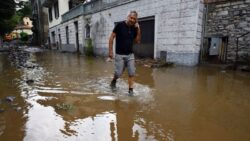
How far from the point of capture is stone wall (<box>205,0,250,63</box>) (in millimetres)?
7531

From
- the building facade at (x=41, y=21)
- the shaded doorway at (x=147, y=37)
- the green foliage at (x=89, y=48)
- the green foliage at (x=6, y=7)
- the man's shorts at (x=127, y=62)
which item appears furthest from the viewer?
the building facade at (x=41, y=21)

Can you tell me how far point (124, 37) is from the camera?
4562 millimetres

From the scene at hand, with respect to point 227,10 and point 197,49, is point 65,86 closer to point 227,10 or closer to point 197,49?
point 197,49

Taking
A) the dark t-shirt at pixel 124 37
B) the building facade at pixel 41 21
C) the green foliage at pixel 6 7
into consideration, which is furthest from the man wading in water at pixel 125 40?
the building facade at pixel 41 21

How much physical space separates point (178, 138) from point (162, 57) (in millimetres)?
7434

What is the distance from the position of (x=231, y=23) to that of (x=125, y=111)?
6.24 m

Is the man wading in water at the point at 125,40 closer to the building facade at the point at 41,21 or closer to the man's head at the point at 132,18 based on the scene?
the man's head at the point at 132,18

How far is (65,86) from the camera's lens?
5.57 m

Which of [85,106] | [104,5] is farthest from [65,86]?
[104,5]

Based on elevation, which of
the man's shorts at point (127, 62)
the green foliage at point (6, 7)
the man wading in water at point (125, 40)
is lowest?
the man's shorts at point (127, 62)

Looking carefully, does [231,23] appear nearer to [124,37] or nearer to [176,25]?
[176,25]

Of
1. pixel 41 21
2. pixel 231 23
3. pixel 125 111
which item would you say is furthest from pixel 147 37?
pixel 41 21

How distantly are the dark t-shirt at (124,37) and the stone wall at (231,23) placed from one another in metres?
4.95

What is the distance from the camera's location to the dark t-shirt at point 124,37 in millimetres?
4543
